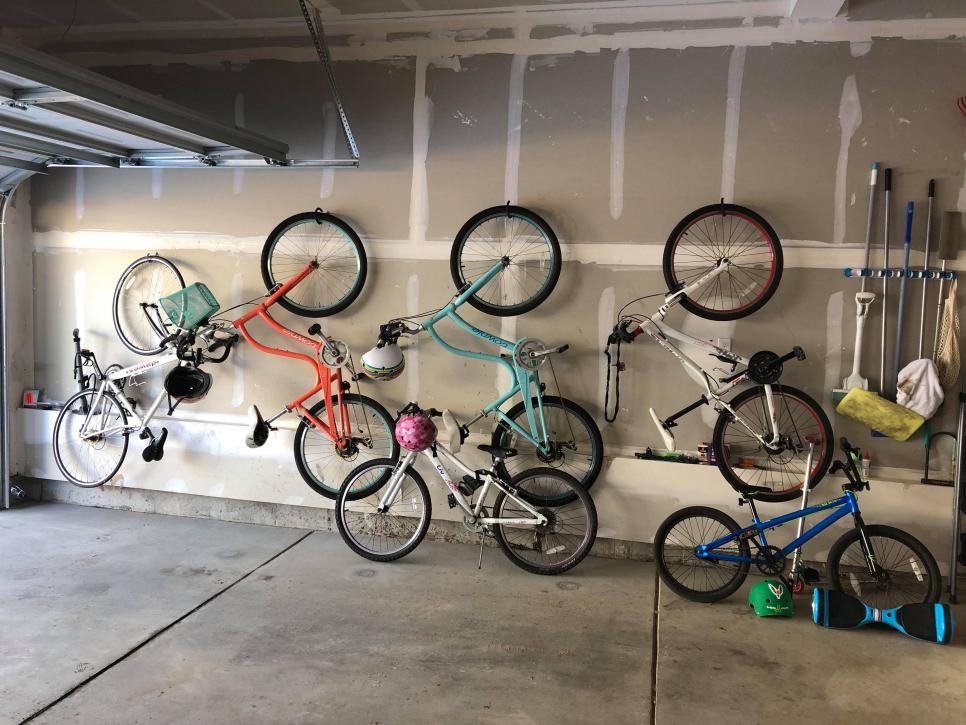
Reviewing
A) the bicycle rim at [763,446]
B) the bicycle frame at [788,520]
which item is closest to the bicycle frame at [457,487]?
the bicycle frame at [788,520]

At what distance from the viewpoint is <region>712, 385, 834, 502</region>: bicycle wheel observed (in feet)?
12.9

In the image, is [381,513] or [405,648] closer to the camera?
[405,648]

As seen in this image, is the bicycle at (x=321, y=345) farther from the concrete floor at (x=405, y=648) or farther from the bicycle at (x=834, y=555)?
the bicycle at (x=834, y=555)

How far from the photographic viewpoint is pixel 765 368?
12.7 ft

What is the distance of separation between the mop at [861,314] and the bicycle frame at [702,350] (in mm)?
412

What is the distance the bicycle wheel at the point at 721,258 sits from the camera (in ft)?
13.2

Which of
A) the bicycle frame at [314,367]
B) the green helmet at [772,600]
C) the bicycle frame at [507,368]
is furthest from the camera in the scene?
the bicycle frame at [314,367]

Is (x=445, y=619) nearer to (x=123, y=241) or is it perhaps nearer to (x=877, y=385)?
(x=877, y=385)

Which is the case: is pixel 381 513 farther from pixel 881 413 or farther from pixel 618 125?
pixel 881 413

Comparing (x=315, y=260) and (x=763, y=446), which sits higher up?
(x=315, y=260)

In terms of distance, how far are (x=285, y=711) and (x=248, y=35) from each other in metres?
4.06

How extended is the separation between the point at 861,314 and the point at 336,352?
3.02 metres

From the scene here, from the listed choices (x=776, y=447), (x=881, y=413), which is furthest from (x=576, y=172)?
(x=881, y=413)

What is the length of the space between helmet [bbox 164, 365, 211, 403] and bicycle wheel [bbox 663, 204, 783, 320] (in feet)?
9.79
